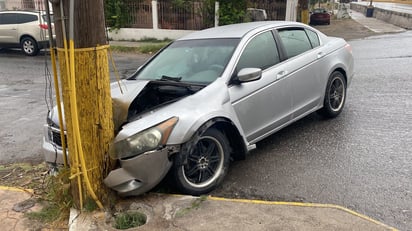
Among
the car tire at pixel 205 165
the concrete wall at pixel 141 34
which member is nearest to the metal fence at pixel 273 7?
the concrete wall at pixel 141 34

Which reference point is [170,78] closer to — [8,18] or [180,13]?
[8,18]

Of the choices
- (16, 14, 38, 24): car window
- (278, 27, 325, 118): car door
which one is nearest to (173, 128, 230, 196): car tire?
(278, 27, 325, 118): car door

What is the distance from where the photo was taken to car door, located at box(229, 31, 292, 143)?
4.22m

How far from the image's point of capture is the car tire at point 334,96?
18.3ft

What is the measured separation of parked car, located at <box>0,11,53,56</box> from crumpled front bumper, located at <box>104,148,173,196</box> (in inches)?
548

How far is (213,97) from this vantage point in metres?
3.93

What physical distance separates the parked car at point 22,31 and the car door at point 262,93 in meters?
13.2

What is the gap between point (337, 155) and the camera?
459 cm

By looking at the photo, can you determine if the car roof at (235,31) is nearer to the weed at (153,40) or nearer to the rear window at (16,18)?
the rear window at (16,18)

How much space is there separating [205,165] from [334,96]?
2.88m

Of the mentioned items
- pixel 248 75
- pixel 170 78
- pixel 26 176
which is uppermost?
pixel 248 75

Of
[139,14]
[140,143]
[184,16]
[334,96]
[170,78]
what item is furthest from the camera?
[139,14]

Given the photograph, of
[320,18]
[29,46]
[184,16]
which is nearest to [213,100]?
[29,46]

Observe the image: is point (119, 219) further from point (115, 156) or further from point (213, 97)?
point (213, 97)
